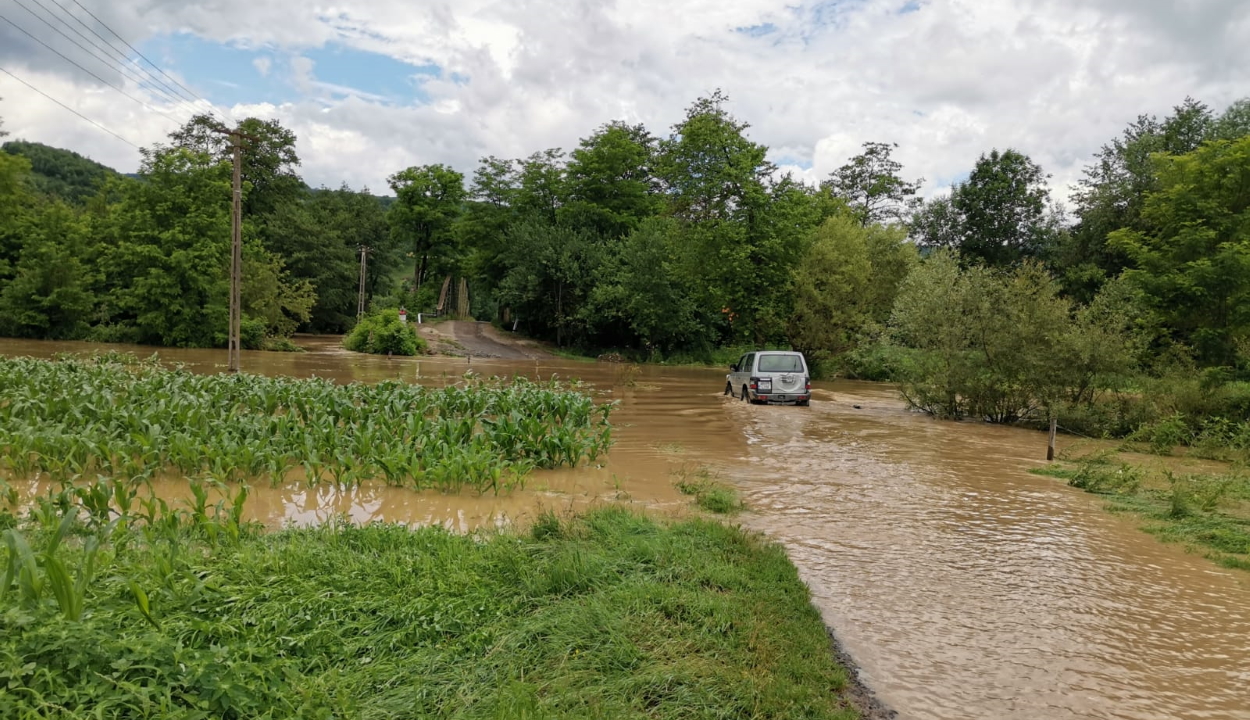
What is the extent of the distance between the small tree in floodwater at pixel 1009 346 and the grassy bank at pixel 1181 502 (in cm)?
473

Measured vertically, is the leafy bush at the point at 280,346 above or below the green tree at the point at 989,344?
below

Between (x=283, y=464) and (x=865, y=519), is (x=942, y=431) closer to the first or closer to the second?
(x=865, y=519)

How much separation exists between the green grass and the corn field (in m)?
1.65

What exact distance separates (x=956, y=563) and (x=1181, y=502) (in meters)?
4.58

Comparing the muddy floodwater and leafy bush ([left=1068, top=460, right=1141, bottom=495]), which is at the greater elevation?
leafy bush ([left=1068, top=460, right=1141, bottom=495])

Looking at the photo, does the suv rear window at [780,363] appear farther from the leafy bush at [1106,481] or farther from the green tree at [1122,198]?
the green tree at [1122,198]

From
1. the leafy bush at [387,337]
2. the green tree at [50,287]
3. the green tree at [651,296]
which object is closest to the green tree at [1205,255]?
the green tree at [651,296]

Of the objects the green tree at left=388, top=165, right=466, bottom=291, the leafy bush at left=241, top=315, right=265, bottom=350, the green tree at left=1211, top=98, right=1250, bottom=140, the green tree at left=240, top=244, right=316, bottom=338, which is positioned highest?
the green tree at left=1211, top=98, right=1250, bottom=140

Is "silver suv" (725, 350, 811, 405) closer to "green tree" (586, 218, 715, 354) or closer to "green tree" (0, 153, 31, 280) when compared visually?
"green tree" (586, 218, 715, 354)

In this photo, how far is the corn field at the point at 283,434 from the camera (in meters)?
8.84

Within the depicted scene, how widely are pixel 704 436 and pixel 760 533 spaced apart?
8548 millimetres

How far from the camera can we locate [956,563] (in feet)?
23.5

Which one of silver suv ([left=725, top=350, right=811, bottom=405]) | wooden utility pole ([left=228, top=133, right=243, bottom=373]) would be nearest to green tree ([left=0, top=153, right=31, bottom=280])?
wooden utility pole ([left=228, top=133, right=243, bottom=373])

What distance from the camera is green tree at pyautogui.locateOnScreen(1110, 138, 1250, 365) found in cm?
1978
